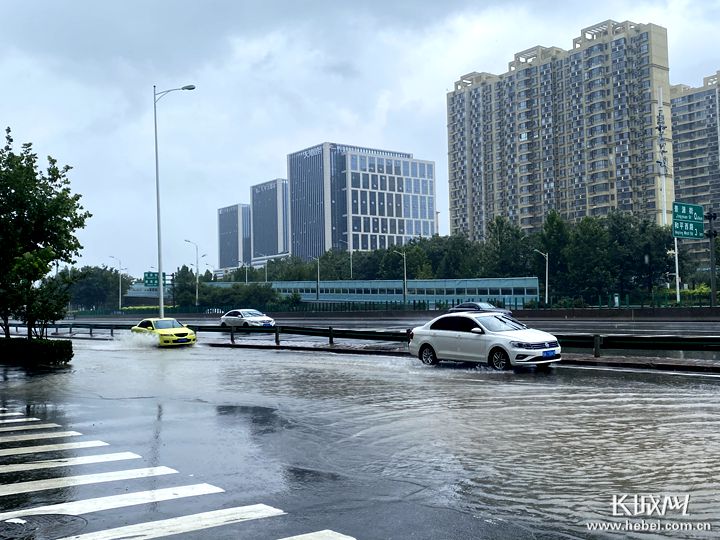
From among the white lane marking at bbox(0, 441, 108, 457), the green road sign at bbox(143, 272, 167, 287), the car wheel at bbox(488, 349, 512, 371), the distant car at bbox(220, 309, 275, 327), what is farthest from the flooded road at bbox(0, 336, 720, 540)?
the green road sign at bbox(143, 272, 167, 287)

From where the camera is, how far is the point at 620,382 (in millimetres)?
15109

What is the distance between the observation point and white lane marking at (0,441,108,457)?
9.00 meters

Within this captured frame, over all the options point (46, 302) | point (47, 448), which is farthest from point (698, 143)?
point (47, 448)

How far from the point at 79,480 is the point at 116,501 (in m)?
1.10

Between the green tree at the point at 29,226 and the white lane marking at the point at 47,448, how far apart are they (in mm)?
16363

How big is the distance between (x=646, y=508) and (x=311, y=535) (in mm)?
2738

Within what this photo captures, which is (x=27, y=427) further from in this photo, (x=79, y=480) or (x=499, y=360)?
(x=499, y=360)

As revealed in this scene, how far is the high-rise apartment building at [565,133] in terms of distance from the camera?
121750 millimetres

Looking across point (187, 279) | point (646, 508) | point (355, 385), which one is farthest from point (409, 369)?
point (187, 279)

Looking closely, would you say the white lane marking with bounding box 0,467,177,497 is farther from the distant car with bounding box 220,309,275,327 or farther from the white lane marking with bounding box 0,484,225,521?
the distant car with bounding box 220,309,275,327

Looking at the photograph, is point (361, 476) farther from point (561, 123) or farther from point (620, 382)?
point (561, 123)

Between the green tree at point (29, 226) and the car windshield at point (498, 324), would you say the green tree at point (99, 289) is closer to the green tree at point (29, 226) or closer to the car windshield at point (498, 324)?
the green tree at point (29, 226)

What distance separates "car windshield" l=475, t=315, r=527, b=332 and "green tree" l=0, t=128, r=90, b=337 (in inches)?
588

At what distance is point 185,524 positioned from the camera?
5.72 m
